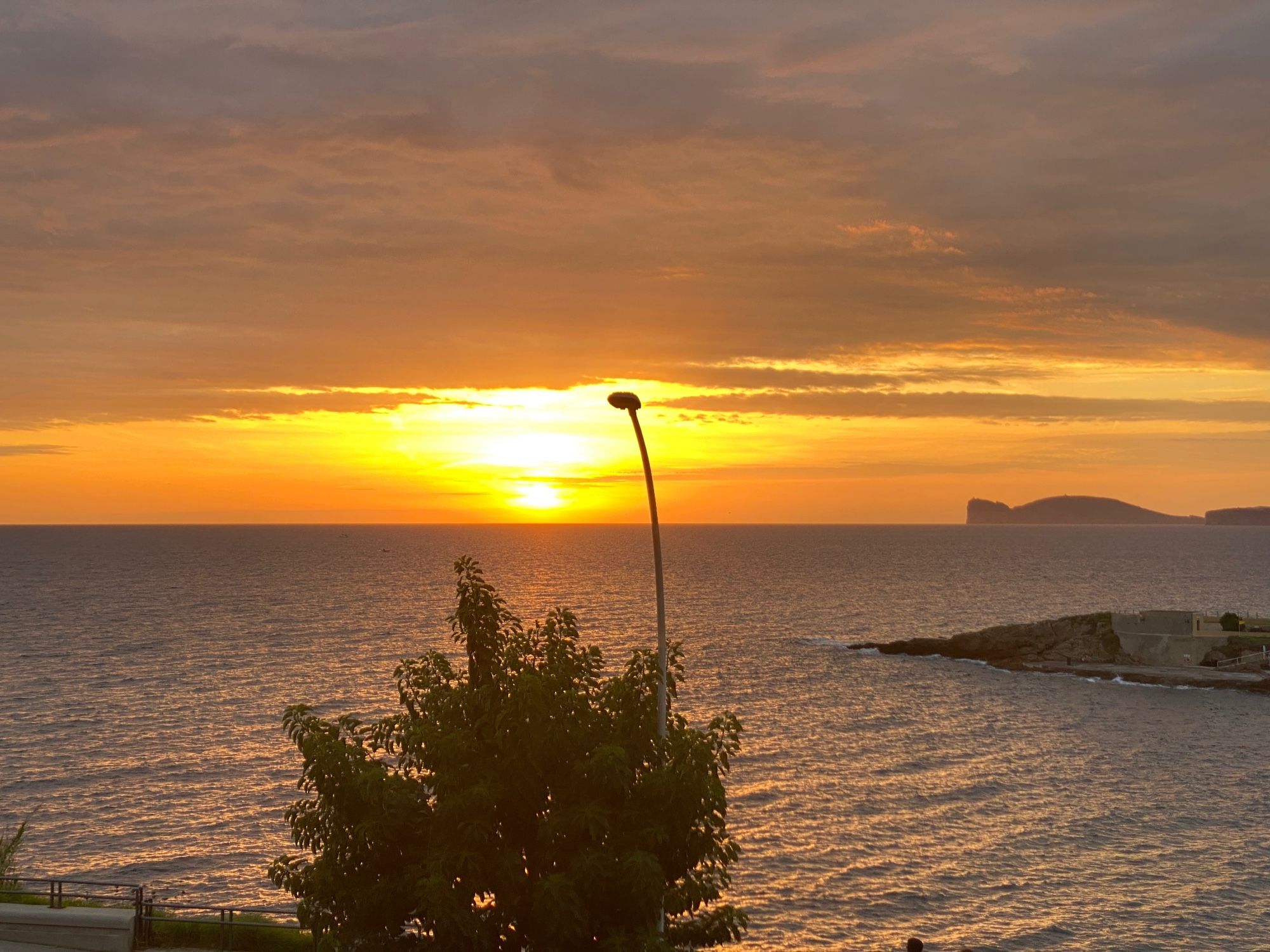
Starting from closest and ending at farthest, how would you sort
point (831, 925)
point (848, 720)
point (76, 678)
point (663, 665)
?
point (663, 665) → point (831, 925) → point (848, 720) → point (76, 678)

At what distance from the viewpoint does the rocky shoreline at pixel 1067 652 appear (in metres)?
96.1

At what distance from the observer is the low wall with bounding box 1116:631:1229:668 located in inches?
4077

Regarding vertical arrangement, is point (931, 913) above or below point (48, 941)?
below

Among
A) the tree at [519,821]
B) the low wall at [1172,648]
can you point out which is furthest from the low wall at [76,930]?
the low wall at [1172,648]

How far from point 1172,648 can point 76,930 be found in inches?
3997

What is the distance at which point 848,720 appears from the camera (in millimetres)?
79562

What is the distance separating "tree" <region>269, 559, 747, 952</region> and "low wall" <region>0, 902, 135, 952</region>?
6.55 metres

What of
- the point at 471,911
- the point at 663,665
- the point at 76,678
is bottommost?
the point at 76,678

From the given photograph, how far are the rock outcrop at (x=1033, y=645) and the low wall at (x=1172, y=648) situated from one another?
1306 millimetres

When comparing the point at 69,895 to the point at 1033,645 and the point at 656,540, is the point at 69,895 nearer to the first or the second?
the point at 656,540

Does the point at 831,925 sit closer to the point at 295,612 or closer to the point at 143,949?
the point at 143,949

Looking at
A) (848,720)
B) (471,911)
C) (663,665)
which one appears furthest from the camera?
(848,720)

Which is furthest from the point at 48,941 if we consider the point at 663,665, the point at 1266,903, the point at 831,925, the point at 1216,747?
the point at 1216,747

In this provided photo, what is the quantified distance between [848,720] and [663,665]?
63675 mm
